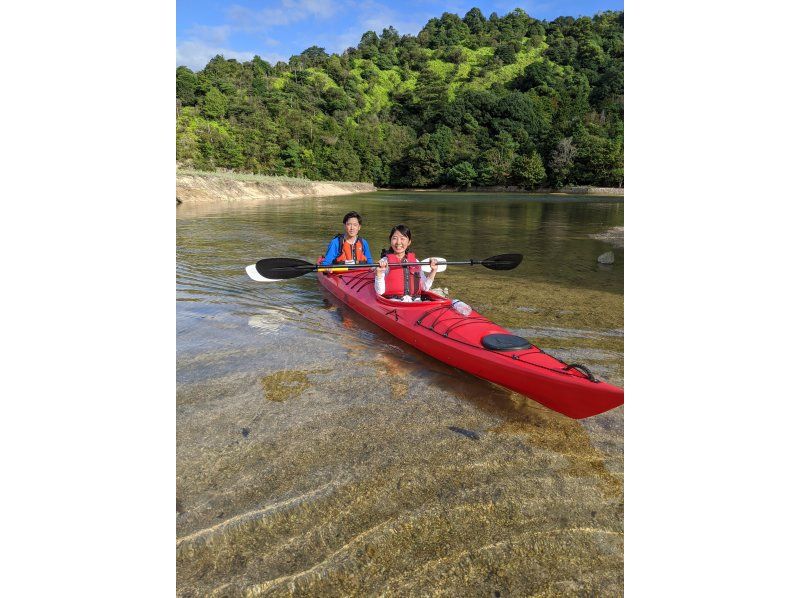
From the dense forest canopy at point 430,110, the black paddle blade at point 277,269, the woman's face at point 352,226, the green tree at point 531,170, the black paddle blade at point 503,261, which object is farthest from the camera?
the green tree at point 531,170

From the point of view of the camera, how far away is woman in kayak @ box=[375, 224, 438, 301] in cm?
515

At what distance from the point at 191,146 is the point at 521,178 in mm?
32863

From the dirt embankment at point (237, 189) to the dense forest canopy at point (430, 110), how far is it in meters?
5.15

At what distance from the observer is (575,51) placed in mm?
70125

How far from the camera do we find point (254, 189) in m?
31.0

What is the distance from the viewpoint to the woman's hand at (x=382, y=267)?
16.3ft

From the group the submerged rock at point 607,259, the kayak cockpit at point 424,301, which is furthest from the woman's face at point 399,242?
the submerged rock at point 607,259

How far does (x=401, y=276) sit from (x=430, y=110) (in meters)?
69.7

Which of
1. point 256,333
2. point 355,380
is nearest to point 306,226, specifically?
point 256,333

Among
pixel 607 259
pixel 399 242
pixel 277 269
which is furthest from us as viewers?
pixel 607 259

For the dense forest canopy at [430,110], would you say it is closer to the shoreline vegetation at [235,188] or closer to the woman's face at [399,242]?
the shoreline vegetation at [235,188]

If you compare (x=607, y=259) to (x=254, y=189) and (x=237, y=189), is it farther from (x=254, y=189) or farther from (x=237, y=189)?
(x=254, y=189)

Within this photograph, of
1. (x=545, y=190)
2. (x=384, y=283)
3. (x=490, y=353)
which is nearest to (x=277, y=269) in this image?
(x=384, y=283)

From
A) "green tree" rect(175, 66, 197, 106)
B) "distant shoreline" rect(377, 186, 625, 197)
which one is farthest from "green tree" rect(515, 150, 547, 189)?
"green tree" rect(175, 66, 197, 106)
